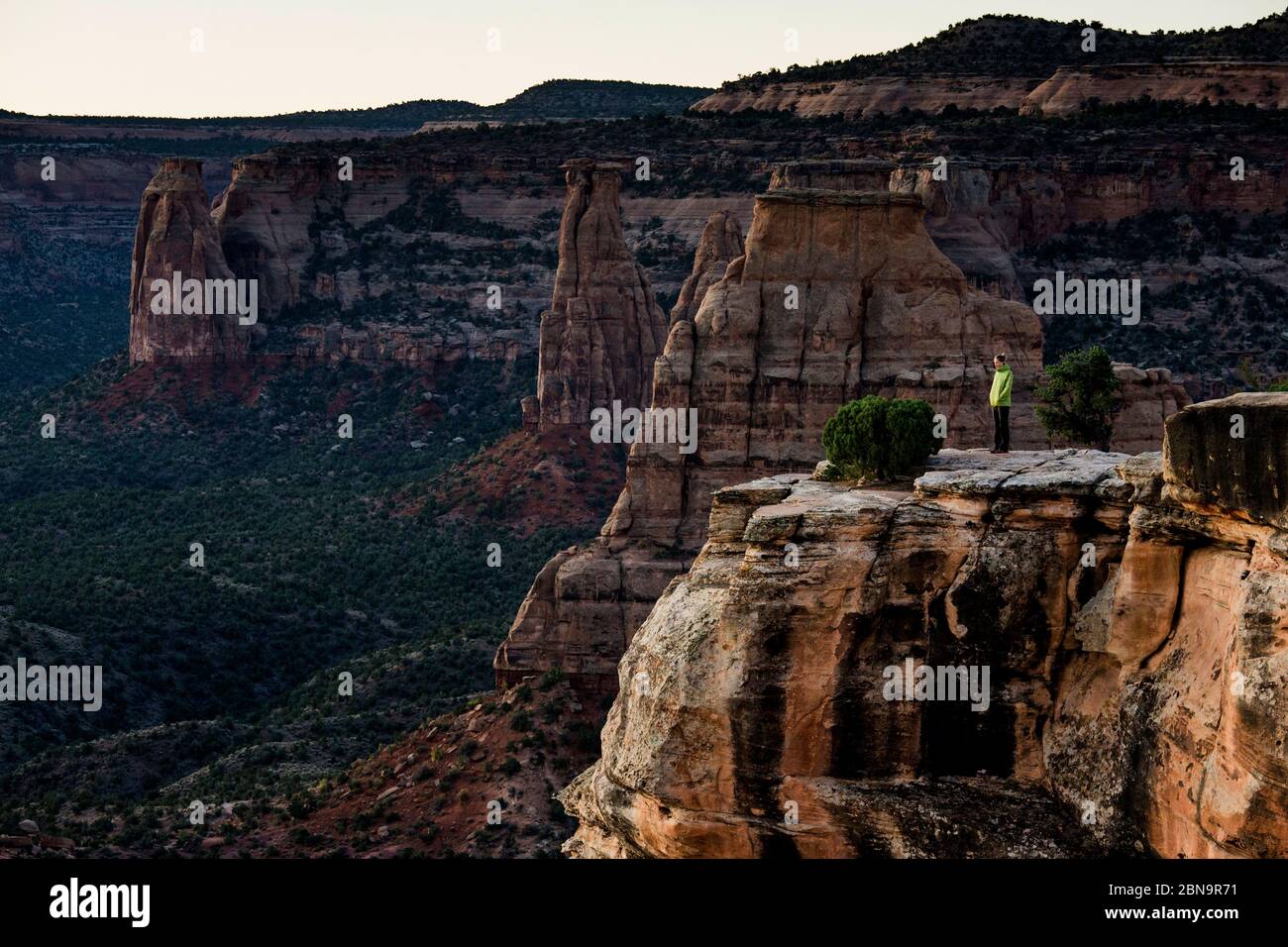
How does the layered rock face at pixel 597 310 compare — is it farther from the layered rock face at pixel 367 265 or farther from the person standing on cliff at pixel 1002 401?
the person standing on cliff at pixel 1002 401

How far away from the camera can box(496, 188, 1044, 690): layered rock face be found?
61.0 m

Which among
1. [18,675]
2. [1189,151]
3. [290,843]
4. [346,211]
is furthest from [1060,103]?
[290,843]

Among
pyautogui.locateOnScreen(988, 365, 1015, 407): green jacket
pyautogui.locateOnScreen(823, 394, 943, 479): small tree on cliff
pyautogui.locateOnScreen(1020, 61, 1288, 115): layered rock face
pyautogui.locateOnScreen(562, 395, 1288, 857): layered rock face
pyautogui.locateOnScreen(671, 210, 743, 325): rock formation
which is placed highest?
pyautogui.locateOnScreen(1020, 61, 1288, 115): layered rock face

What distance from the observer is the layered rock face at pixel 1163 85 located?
131 metres

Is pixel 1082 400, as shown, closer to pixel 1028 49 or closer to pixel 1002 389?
pixel 1002 389

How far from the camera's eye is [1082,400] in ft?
166

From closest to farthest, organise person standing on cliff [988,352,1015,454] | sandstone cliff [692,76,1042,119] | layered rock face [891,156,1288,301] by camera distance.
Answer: person standing on cliff [988,352,1015,454] < layered rock face [891,156,1288,301] < sandstone cliff [692,76,1042,119]

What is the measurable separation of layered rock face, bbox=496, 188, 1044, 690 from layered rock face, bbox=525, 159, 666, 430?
40.1 meters

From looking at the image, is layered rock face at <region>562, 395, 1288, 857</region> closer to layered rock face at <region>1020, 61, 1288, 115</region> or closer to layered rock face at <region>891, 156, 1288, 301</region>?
layered rock face at <region>891, 156, 1288, 301</region>

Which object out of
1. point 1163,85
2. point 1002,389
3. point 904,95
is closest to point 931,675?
point 1002,389

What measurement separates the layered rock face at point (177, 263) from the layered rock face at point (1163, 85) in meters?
43.7

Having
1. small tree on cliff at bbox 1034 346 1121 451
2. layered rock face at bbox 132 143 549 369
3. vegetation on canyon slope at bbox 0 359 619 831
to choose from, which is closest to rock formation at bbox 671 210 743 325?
vegetation on canyon slope at bbox 0 359 619 831

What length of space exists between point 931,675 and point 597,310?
229 feet
